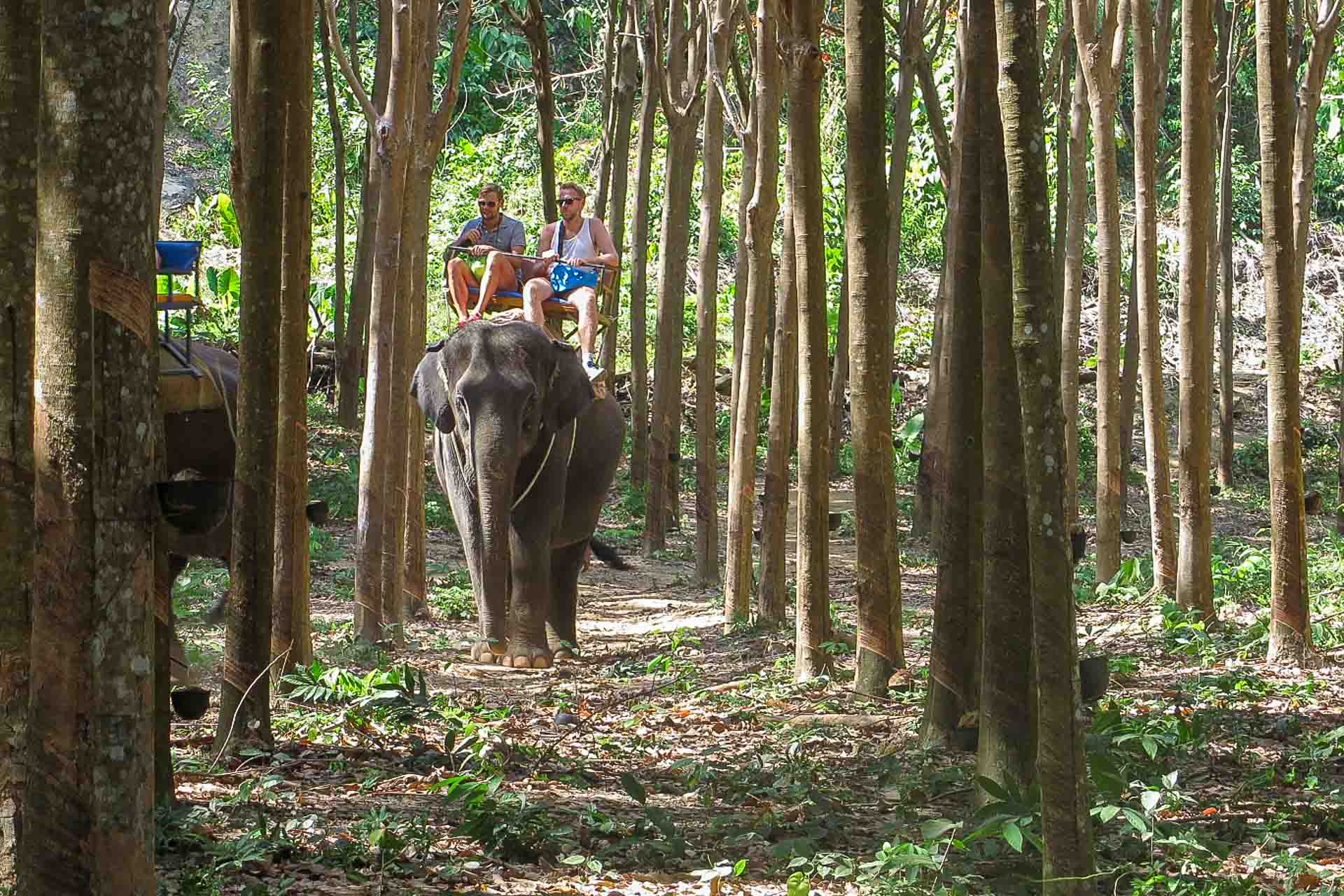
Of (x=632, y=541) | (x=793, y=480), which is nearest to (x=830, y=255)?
(x=793, y=480)

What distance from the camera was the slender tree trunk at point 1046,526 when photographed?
13.3 feet

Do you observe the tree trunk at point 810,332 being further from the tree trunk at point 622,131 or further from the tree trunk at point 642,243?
the tree trunk at point 622,131

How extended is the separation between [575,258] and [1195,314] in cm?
491

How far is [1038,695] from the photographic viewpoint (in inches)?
163

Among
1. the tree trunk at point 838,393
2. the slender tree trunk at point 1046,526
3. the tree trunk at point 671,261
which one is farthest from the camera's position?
the tree trunk at point 838,393

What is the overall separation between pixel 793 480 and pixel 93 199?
19807 millimetres

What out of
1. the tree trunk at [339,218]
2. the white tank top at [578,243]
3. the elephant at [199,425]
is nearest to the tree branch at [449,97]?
the elephant at [199,425]

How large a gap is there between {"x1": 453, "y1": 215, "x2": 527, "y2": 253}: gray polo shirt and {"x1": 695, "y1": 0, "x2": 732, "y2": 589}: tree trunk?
1613mm

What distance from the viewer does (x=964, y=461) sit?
603 centimetres

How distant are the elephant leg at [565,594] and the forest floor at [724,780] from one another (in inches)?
36.8

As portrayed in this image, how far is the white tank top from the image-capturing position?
500 inches

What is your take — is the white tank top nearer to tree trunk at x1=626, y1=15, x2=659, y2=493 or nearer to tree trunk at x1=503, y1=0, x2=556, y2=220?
tree trunk at x1=503, y1=0, x2=556, y2=220

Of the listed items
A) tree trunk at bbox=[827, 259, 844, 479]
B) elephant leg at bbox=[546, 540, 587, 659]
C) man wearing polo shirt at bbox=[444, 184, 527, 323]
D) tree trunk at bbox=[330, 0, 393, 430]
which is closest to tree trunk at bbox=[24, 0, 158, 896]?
elephant leg at bbox=[546, 540, 587, 659]

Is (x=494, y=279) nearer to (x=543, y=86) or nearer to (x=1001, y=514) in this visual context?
(x=543, y=86)
